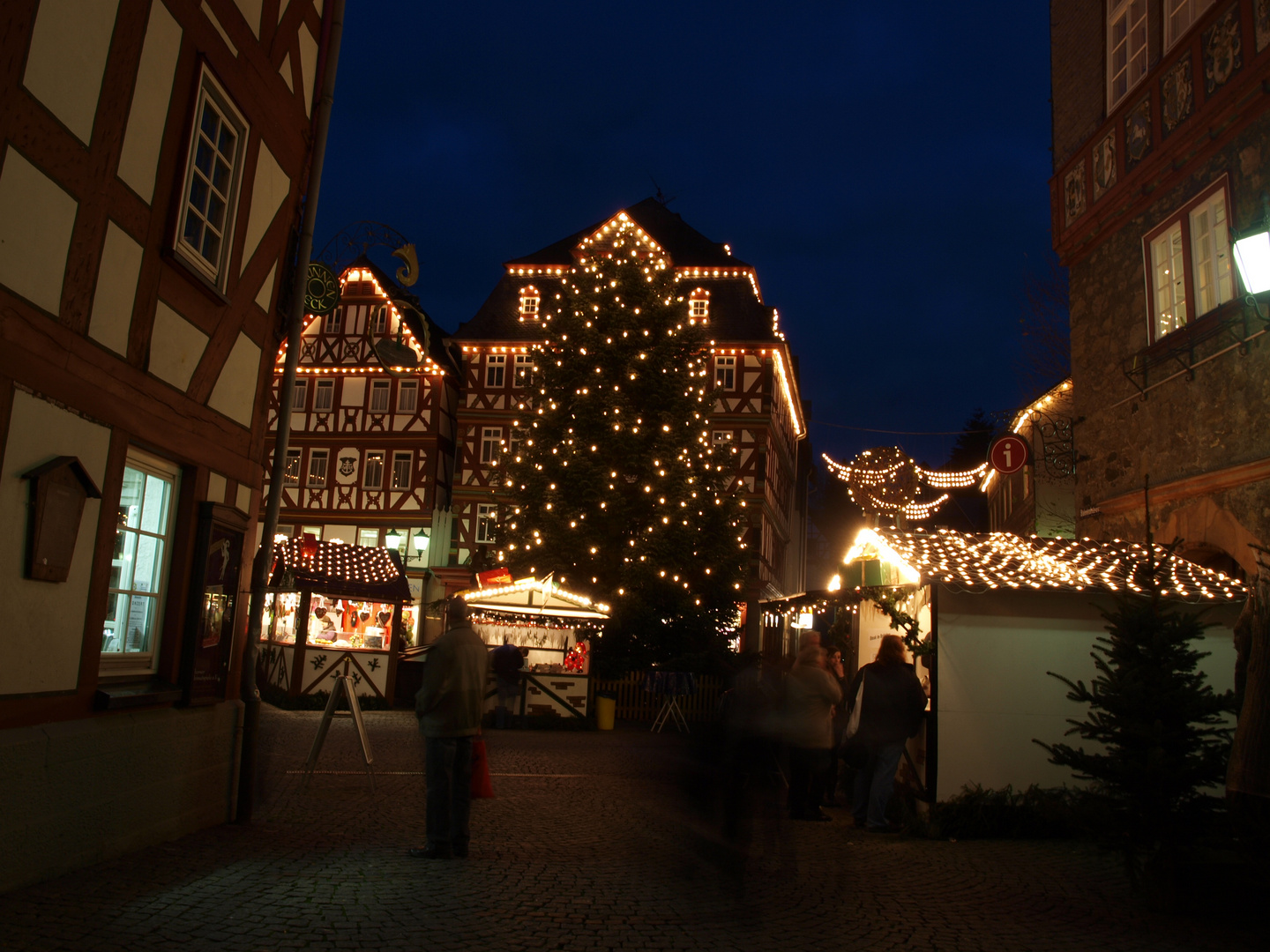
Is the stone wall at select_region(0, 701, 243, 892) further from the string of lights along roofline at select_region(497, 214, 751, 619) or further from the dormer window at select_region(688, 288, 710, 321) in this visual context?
the dormer window at select_region(688, 288, 710, 321)

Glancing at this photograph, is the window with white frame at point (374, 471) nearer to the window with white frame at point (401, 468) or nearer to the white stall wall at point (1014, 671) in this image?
the window with white frame at point (401, 468)


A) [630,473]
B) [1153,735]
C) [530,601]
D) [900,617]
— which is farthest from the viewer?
[630,473]

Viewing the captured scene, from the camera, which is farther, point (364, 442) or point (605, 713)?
point (364, 442)

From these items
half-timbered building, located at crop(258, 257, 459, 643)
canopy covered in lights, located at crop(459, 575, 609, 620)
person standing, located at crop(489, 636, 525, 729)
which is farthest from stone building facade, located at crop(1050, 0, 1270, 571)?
half-timbered building, located at crop(258, 257, 459, 643)

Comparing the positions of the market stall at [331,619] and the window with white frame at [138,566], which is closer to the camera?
the window with white frame at [138,566]

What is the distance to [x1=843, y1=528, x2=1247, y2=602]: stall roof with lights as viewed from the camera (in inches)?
380

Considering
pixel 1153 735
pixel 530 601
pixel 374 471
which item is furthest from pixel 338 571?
pixel 374 471

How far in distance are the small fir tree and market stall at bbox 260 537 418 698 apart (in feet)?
52.7

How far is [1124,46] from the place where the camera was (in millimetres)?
12555

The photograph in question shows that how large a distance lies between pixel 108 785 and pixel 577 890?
2.97 meters

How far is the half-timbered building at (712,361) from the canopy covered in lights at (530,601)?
14773 mm

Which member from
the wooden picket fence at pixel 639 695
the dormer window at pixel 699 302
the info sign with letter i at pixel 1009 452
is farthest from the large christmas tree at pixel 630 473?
the dormer window at pixel 699 302

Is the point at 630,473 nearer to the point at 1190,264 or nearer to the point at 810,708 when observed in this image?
the point at 1190,264

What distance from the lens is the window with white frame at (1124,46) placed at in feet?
39.6
